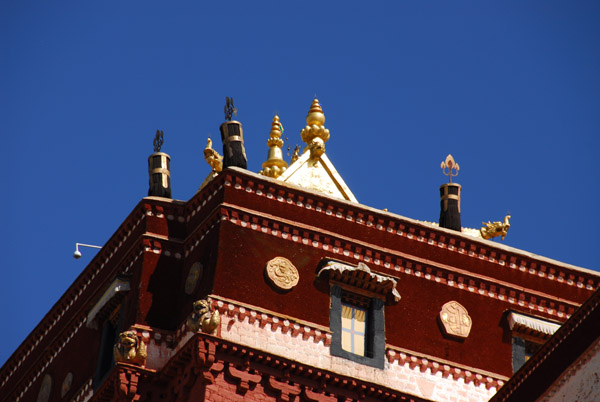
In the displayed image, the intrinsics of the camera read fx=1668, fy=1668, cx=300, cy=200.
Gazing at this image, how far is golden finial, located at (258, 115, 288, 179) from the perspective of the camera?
4578cm

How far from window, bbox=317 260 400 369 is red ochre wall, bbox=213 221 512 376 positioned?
0.88 feet

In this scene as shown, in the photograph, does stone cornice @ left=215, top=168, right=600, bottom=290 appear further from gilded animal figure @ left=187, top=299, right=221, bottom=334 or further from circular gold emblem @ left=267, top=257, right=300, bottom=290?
gilded animal figure @ left=187, top=299, right=221, bottom=334

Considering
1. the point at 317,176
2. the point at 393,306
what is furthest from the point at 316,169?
the point at 393,306

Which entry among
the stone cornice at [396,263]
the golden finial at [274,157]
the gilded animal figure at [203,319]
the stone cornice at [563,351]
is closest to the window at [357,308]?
the stone cornice at [396,263]

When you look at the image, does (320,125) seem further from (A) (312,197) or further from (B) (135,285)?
(B) (135,285)

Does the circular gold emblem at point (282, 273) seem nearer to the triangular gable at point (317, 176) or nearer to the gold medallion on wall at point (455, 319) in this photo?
the gold medallion on wall at point (455, 319)

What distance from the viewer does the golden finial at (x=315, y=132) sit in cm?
4478

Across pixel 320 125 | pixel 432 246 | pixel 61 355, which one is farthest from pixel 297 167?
pixel 61 355

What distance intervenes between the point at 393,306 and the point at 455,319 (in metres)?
1.65

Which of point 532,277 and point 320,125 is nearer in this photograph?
point 532,277

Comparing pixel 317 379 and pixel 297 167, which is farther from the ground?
pixel 297 167

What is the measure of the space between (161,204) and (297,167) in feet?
16.1

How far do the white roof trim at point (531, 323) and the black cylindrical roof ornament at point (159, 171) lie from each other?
9.09 m

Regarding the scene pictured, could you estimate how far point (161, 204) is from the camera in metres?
40.8
